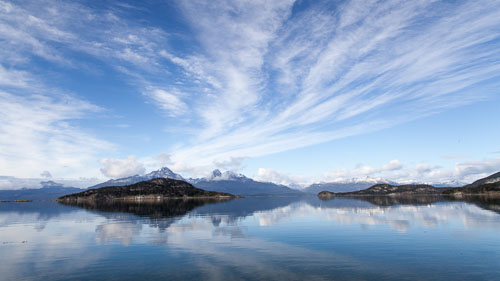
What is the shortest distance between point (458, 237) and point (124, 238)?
69655 millimetres

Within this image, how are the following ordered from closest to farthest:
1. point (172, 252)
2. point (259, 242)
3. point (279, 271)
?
point (279, 271), point (172, 252), point (259, 242)

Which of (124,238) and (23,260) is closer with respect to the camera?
→ (23,260)

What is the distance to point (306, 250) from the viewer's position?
4762 centimetres

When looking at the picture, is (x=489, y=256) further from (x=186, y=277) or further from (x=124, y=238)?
(x=124, y=238)

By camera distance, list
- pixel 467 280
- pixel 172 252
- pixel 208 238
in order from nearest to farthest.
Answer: pixel 467 280 < pixel 172 252 < pixel 208 238

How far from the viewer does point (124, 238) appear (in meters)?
61.3

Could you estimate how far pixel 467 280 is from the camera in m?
30.6

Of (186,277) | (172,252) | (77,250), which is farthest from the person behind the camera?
(77,250)

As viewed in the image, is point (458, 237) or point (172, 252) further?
point (458, 237)

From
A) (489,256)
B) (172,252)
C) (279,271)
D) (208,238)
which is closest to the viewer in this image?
(279,271)

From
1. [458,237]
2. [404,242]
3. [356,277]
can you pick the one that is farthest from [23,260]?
[458,237]

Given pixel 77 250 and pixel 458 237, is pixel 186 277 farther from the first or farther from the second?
pixel 458 237

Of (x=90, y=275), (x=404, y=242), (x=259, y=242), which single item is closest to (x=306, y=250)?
(x=259, y=242)

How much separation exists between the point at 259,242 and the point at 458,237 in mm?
40596
